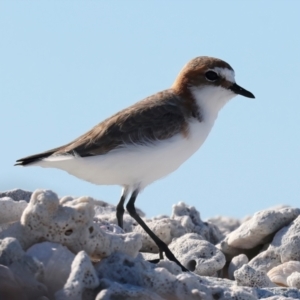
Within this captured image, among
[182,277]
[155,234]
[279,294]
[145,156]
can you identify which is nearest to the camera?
[182,277]

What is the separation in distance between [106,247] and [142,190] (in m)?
2.60

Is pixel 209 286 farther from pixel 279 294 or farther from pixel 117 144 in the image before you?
pixel 117 144

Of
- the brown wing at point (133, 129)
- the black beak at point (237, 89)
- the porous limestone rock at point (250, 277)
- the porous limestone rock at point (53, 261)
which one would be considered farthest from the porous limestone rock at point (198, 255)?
the porous limestone rock at point (53, 261)

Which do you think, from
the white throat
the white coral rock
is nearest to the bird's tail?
the white throat

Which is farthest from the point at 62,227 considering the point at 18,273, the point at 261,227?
the point at 261,227

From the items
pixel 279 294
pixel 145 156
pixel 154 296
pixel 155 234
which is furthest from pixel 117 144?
pixel 154 296

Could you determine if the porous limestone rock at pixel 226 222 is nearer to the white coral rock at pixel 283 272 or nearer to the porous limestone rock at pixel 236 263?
the porous limestone rock at pixel 236 263

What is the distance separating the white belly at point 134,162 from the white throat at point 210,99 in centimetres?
30

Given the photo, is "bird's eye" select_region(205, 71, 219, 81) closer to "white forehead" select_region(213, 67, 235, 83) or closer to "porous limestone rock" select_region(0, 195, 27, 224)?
"white forehead" select_region(213, 67, 235, 83)

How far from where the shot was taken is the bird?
888 cm

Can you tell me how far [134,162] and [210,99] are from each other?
119 centimetres

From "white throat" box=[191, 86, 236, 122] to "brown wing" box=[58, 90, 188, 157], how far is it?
241mm

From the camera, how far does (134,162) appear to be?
29.0 feet

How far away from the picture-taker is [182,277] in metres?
6.31
